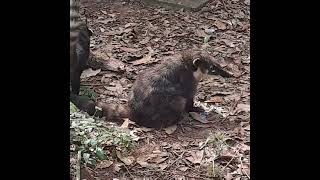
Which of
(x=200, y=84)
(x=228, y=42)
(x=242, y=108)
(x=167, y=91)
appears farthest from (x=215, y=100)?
(x=228, y=42)

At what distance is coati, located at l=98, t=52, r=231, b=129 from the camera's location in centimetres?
552

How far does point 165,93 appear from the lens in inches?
221

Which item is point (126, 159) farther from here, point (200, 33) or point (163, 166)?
point (200, 33)

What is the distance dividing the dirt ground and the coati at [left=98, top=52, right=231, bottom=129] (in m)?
0.14

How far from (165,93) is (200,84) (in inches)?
41.5

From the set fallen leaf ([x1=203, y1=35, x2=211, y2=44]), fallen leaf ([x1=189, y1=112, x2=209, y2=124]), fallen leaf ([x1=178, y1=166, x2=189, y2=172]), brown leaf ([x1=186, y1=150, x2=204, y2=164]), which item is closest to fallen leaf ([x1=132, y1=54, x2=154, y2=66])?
fallen leaf ([x1=203, y1=35, x2=211, y2=44])

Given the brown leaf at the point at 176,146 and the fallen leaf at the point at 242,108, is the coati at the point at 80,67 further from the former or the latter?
the fallen leaf at the point at 242,108

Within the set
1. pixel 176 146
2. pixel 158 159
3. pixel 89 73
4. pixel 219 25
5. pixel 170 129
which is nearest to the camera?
pixel 158 159

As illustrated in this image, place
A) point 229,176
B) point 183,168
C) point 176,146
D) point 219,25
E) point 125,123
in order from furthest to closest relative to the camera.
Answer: point 219,25
point 125,123
point 176,146
point 183,168
point 229,176

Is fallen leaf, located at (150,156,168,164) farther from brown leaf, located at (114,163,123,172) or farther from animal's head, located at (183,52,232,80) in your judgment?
animal's head, located at (183,52,232,80)

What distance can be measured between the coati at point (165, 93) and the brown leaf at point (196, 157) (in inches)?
27.8

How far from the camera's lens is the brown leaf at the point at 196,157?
15.6 ft

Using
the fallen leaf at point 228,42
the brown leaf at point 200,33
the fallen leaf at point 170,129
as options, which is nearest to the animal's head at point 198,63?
the fallen leaf at point 170,129
